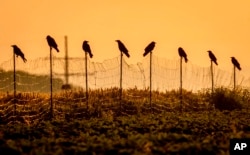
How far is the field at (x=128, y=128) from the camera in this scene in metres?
15.1

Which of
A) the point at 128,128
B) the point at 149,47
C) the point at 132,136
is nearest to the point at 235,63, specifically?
the point at 149,47

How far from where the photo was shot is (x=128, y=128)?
788 inches

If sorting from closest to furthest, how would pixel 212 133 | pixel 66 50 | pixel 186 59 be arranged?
pixel 212 133
pixel 186 59
pixel 66 50

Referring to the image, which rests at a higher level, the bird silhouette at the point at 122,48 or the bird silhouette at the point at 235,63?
the bird silhouette at the point at 122,48

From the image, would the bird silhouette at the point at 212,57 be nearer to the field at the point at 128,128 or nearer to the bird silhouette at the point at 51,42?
the field at the point at 128,128

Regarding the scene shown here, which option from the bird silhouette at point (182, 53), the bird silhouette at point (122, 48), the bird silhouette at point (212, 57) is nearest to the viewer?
the bird silhouette at point (122, 48)

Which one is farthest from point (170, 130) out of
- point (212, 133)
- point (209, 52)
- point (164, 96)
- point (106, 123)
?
point (164, 96)

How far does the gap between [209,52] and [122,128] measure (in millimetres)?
12698

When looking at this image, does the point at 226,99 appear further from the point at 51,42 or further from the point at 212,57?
the point at 51,42

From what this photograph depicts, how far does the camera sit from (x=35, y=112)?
27922 millimetres

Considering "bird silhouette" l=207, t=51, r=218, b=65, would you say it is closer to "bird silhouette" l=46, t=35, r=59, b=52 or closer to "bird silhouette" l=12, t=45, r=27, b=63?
"bird silhouette" l=46, t=35, r=59, b=52

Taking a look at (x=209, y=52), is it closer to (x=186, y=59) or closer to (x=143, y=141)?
(x=186, y=59)

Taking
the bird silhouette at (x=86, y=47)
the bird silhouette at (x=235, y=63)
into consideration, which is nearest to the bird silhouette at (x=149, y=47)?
the bird silhouette at (x=86, y=47)

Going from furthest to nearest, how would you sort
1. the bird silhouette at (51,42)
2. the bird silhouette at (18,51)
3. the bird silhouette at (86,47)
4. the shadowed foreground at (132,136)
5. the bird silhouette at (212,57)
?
1. the bird silhouette at (212,57)
2. the bird silhouette at (86,47)
3. the bird silhouette at (51,42)
4. the bird silhouette at (18,51)
5. the shadowed foreground at (132,136)
